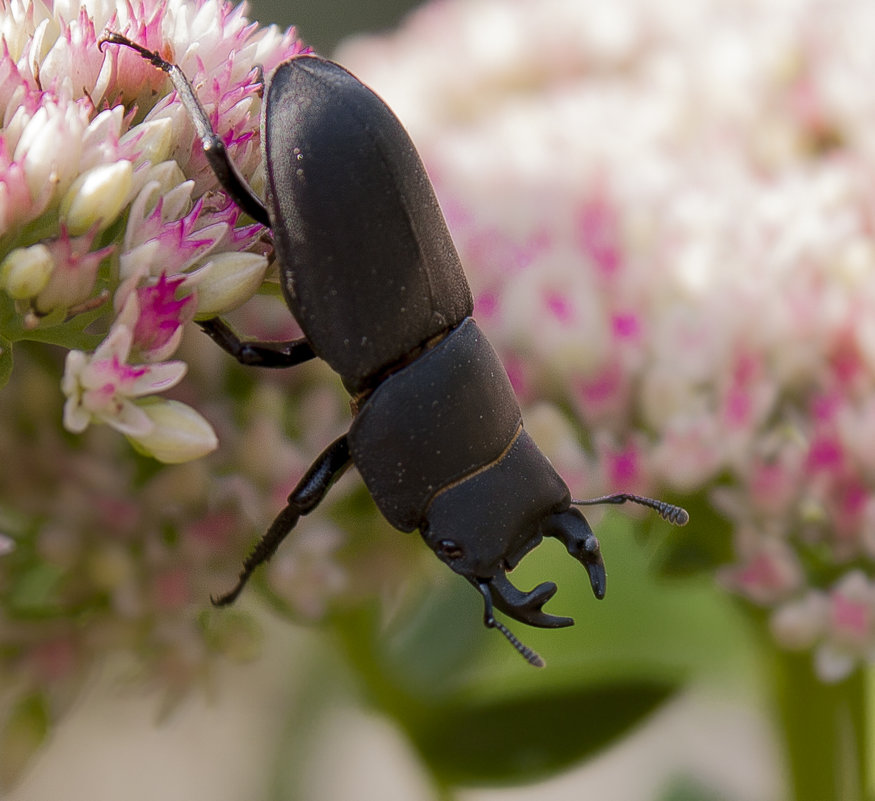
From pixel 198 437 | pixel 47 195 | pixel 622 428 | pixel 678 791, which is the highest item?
pixel 47 195

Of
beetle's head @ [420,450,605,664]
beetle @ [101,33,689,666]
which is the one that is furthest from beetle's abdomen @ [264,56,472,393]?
beetle's head @ [420,450,605,664]

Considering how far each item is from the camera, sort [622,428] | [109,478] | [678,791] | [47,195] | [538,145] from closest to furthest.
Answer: [47,195]
[109,478]
[622,428]
[678,791]
[538,145]

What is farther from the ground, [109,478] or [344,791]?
[109,478]

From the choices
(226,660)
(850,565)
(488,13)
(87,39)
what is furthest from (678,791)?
(488,13)

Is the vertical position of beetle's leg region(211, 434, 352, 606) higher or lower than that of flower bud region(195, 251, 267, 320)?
lower

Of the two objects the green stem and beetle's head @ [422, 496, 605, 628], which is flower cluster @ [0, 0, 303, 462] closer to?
beetle's head @ [422, 496, 605, 628]

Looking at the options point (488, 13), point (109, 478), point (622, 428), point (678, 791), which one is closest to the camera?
point (109, 478)

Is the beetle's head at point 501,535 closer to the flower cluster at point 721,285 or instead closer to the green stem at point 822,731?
the flower cluster at point 721,285

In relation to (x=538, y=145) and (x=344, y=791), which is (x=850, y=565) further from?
(x=344, y=791)
